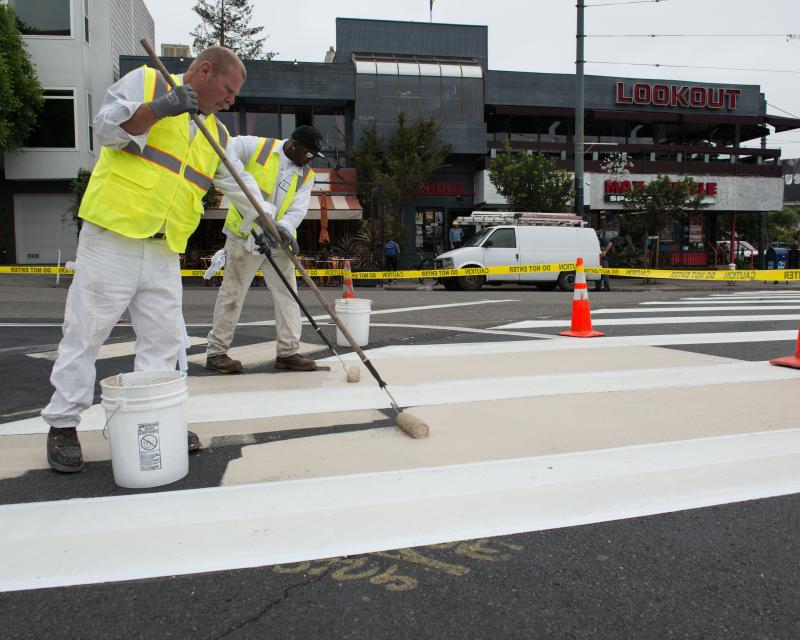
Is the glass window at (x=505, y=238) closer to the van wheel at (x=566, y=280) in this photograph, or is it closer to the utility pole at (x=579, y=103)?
the van wheel at (x=566, y=280)

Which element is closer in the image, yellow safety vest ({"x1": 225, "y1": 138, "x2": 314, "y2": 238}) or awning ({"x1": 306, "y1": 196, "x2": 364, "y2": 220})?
yellow safety vest ({"x1": 225, "y1": 138, "x2": 314, "y2": 238})

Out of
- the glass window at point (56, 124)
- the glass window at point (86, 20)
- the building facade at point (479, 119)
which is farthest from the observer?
the building facade at point (479, 119)

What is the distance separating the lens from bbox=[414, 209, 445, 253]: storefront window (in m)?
27.8

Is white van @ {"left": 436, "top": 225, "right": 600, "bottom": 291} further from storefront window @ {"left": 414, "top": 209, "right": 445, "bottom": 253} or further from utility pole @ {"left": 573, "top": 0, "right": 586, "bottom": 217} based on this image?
storefront window @ {"left": 414, "top": 209, "right": 445, "bottom": 253}

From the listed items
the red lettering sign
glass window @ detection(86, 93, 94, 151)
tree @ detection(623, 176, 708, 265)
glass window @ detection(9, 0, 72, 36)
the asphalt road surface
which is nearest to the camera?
the asphalt road surface

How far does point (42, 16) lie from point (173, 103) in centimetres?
2365

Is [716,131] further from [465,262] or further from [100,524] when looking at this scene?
[100,524]

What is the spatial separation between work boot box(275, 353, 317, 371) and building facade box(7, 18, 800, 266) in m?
18.5

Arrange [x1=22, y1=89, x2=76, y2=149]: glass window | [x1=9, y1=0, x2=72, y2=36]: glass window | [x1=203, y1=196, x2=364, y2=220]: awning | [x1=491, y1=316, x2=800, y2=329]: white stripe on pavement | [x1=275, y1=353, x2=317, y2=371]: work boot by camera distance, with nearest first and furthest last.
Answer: [x1=275, y1=353, x2=317, y2=371]: work boot < [x1=491, y1=316, x2=800, y2=329]: white stripe on pavement < [x1=9, y1=0, x2=72, y2=36]: glass window < [x1=22, y1=89, x2=76, y2=149]: glass window < [x1=203, y1=196, x2=364, y2=220]: awning

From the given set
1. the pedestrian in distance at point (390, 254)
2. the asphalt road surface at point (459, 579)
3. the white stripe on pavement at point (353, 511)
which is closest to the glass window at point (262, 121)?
the pedestrian in distance at point (390, 254)

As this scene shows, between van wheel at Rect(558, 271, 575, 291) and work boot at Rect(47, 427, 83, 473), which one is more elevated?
van wheel at Rect(558, 271, 575, 291)

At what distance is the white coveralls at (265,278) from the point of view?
5352 mm

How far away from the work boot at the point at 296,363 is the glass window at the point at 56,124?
20.4 meters

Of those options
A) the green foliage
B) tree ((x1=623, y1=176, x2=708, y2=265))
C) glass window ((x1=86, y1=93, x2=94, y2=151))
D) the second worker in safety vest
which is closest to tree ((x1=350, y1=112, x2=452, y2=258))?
tree ((x1=623, y1=176, x2=708, y2=265))
